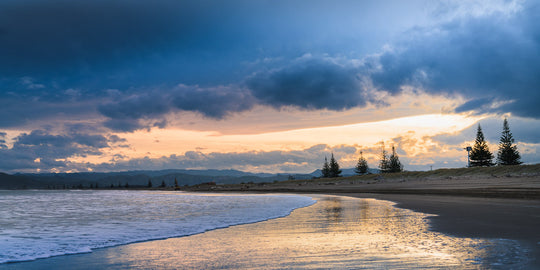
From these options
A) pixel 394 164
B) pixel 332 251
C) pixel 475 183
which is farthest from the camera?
pixel 394 164

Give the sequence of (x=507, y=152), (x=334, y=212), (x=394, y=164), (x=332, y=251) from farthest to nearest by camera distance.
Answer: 1. (x=394, y=164)
2. (x=507, y=152)
3. (x=334, y=212)
4. (x=332, y=251)

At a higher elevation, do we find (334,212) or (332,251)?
(332,251)

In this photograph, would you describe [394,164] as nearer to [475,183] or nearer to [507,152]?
[507,152]

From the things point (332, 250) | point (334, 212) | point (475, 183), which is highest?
point (332, 250)

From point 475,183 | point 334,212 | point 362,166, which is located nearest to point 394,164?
point 362,166

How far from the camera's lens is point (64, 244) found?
29.1ft

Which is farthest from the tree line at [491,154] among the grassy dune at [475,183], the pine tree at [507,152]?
the grassy dune at [475,183]

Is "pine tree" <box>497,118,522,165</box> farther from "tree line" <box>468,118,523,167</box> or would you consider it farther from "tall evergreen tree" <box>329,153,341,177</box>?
"tall evergreen tree" <box>329,153,341,177</box>

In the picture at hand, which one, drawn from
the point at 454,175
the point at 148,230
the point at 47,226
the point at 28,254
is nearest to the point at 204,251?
the point at 28,254

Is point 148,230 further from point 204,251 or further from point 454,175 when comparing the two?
point 454,175

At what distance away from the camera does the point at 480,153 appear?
9125 cm

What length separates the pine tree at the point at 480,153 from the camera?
297 ft

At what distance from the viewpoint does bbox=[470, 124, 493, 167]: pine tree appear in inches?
3565

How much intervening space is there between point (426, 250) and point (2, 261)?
8.34m
